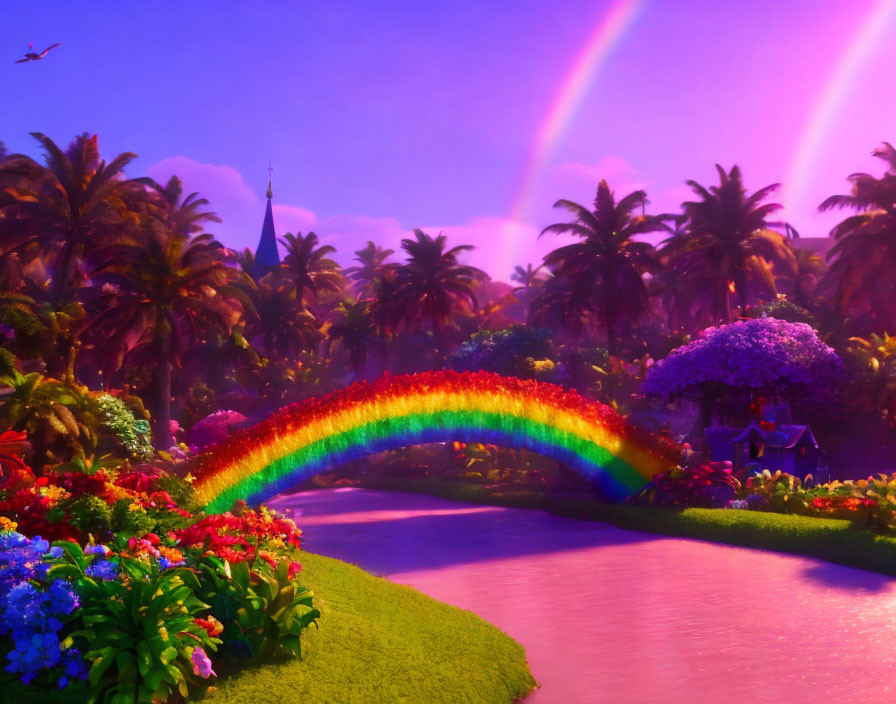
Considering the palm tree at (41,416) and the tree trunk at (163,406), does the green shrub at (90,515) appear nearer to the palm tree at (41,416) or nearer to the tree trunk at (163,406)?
the palm tree at (41,416)

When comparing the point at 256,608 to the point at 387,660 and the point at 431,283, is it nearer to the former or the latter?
the point at 387,660

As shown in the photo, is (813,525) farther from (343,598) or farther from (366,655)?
(366,655)

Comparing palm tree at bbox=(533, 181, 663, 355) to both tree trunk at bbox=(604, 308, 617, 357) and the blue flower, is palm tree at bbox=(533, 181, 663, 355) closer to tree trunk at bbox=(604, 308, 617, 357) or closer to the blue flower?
tree trunk at bbox=(604, 308, 617, 357)

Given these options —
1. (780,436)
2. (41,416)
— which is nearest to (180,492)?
(41,416)

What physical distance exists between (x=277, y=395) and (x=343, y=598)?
1593 inches

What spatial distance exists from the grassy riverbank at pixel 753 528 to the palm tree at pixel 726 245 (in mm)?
18576

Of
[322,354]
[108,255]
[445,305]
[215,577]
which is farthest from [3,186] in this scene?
[215,577]

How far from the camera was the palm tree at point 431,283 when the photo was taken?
153 ft

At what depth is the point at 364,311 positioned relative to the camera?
5125cm

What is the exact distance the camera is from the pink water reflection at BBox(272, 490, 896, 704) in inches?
389

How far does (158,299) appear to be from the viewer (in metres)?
32.0

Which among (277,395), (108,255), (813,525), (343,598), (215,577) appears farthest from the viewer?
(277,395)

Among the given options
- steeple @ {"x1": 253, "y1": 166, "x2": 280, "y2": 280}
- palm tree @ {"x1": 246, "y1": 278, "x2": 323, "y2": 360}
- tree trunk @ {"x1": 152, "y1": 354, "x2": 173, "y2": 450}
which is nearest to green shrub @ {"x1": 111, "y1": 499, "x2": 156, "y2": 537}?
tree trunk @ {"x1": 152, "y1": 354, "x2": 173, "y2": 450}

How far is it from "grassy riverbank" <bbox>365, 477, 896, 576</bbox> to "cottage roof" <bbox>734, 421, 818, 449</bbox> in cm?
396
